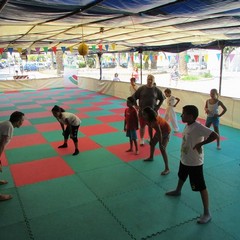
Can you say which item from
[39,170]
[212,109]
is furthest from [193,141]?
[39,170]

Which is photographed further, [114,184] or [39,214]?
[114,184]

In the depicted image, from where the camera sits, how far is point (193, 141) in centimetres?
336

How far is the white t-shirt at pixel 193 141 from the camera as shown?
10.8 feet

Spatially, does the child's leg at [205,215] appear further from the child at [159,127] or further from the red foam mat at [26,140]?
the red foam mat at [26,140]

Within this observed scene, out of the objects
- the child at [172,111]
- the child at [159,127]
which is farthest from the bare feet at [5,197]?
the child at [172,111]

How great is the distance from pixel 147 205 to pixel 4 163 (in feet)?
11.8

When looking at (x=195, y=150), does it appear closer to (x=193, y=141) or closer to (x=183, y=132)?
(x=193, y=141)

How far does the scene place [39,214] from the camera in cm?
374

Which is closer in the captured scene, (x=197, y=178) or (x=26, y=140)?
(x=197, y=178)

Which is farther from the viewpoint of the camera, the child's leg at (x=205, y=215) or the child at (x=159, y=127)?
the child at (x=159, y=127)

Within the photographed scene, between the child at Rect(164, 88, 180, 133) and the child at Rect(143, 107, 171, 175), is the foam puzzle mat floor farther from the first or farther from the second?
the child at Rect(164, 88, 180, 133)

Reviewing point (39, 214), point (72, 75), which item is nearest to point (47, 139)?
point (39, 214)

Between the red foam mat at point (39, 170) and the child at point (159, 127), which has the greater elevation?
the child at point (159, 127)

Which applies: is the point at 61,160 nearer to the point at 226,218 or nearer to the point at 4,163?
the point at 4,163
